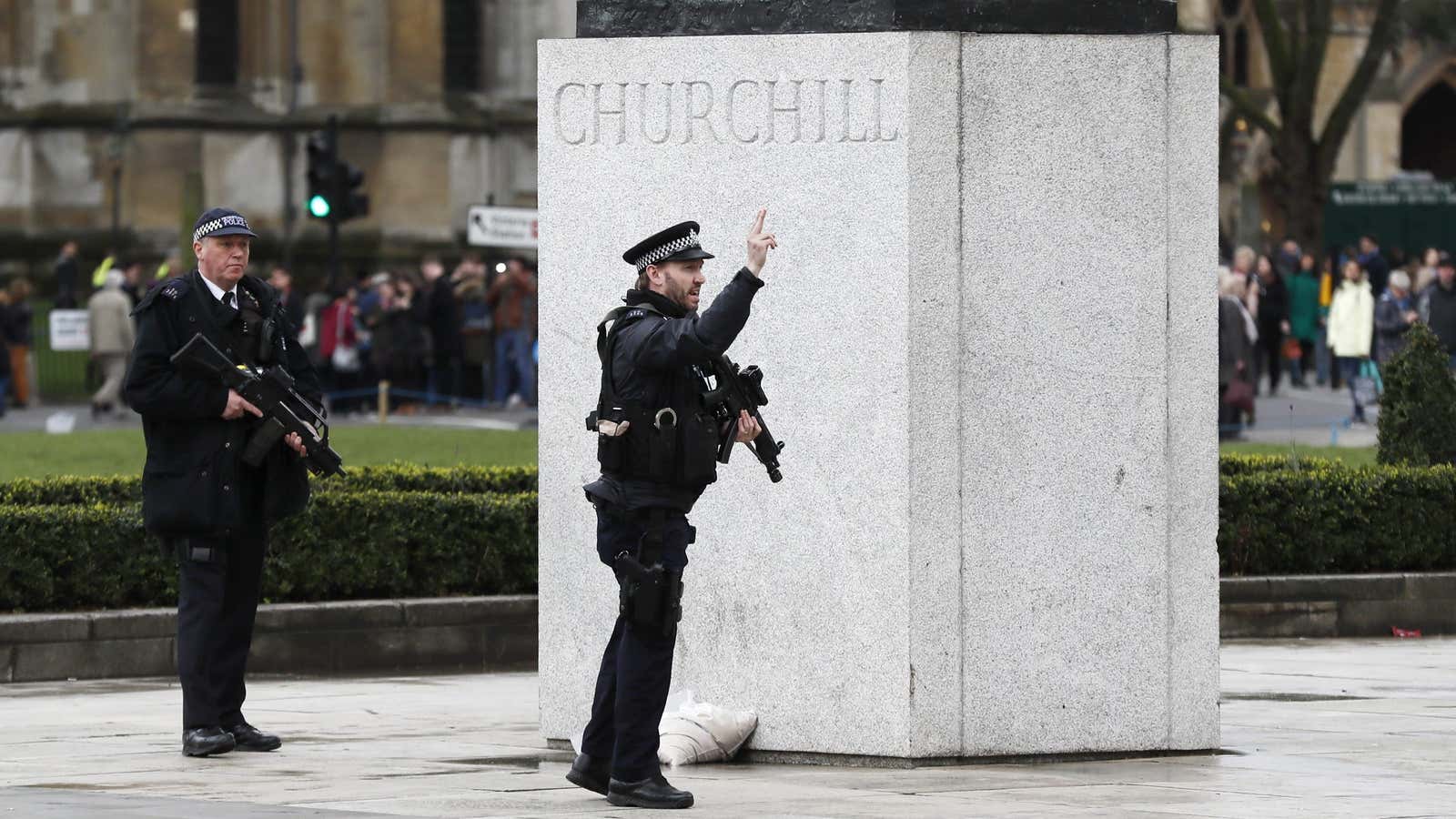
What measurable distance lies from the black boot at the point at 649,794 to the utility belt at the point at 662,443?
0.90 m

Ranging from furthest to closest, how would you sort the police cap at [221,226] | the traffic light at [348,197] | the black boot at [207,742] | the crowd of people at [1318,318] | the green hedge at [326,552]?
the traffic light at [348,197] < the crowd of people at [1318,318] < the green hedge at [326,552] < the police cap at [221,226] < the black boot at [207,742]

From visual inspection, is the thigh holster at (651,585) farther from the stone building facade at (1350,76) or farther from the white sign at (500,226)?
the stone building facade at (1350,76)

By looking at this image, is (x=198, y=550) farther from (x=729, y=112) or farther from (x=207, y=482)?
(x=729, y=112)

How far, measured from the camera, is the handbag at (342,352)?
3494cm

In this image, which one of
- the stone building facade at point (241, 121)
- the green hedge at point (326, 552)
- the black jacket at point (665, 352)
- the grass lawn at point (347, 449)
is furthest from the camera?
the stone building facade at point (241, 121)

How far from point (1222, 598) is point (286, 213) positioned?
35066 mm

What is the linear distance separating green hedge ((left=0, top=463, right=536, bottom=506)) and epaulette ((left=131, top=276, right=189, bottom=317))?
3780mm

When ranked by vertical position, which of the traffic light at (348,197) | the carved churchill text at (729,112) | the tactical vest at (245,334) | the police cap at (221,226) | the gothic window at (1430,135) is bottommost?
the tactical vest at (245,334)

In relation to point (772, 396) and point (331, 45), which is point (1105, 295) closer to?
point (772, 396)

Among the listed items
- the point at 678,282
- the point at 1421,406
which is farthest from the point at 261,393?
the point at 1421,406

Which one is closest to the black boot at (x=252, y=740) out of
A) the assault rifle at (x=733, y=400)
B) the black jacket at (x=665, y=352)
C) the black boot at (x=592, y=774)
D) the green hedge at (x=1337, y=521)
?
the black boot at (x=592, y=774)

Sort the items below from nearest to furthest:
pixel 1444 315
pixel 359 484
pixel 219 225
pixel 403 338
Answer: pixel 219 225 < pixel 359 484 < pixel 1444 315 < pixel 403 338

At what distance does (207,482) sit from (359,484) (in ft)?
16.6

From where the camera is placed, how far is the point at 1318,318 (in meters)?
36.5
